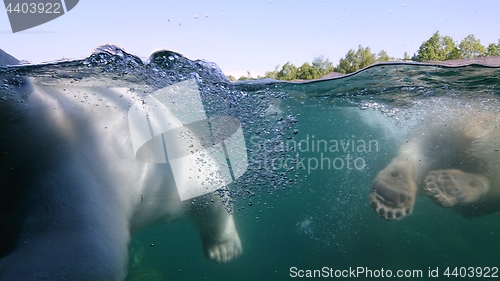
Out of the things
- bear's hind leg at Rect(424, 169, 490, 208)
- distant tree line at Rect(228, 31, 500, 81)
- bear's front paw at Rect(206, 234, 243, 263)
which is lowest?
bear's front paw at Rect(206, 234, 243, 263)

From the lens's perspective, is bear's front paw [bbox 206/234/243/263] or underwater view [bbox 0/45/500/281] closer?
underwater view [bbox 0/45/500/281]

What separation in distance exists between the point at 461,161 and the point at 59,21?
18.8ft

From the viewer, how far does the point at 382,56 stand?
15.4 feet

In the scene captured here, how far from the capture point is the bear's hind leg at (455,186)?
18.0ft

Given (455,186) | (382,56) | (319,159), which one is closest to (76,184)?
(382,56)

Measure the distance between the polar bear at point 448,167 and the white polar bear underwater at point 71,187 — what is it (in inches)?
83.8

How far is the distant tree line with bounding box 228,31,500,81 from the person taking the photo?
4.41m

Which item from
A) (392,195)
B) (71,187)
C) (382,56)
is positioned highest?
(382,56)

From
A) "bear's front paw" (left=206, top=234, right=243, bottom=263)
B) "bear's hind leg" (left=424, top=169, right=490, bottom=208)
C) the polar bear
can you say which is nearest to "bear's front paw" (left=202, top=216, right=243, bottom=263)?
"bear's front paw" (left=206, top=234, right=243, bottom=263)

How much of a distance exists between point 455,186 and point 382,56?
213 centimetres

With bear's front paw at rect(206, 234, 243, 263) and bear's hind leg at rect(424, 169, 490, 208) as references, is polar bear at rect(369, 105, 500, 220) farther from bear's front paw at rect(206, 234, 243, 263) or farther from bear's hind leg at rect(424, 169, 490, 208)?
bear's front paw at rect(206, 234, 243, 263)

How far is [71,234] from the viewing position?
11.4ft

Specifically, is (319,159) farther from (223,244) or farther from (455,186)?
(223,244)

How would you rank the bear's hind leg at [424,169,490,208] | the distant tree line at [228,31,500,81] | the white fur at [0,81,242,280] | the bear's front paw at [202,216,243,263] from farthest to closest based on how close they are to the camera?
the bear's hind leg at [424,169,490,208]
the bear's front paw at [202,216,243,263]
the distant tree line at [228,31,500,81]
the white fur at [0,81,242,280]
